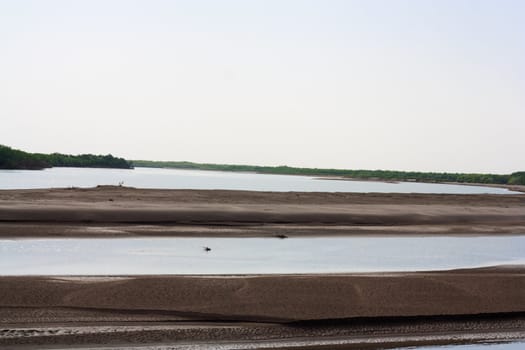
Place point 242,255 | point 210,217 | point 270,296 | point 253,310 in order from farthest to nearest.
A: point 210,217, point 242,255, point 270,296, point 253,310

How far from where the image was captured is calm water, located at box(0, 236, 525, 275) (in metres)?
18.8

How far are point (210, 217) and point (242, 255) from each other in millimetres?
12555

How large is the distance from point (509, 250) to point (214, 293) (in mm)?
15962

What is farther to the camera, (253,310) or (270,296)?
(270,296)

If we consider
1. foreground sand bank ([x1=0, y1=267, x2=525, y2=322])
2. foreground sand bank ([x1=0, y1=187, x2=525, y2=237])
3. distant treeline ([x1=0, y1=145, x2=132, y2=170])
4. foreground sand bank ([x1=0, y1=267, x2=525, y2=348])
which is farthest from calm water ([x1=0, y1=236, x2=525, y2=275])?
distant treeline ([x1=0, y1=145, x2=132, y2=170])

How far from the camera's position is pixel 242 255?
22312 millimetres

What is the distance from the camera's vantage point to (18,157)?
117m

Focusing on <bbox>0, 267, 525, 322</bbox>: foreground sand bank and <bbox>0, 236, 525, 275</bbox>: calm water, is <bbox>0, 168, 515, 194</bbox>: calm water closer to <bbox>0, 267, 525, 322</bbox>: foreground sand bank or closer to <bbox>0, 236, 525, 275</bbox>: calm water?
<bbox>0, 236, 525, 275</bbox>: calm water

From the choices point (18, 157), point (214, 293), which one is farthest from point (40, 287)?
Result: point (18, 157)

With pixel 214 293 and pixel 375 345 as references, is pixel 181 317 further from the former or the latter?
pixel 375 345

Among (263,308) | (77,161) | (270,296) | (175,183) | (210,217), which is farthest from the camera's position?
(77,161)

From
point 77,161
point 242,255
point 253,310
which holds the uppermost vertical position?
point 77,161

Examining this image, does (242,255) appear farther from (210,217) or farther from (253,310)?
(210,217)

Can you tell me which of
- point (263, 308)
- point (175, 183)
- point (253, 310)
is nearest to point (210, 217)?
point (263, 308)
